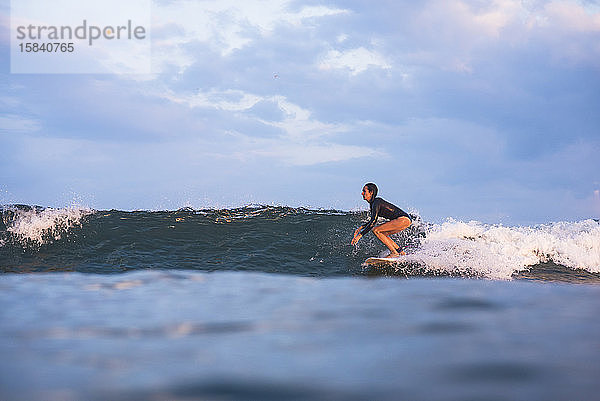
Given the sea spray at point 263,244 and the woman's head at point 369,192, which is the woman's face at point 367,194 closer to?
the woman's head at point 369,192

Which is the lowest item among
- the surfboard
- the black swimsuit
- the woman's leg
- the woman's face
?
the surfboard

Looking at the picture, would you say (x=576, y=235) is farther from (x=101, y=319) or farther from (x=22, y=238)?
(x=22, y=238)

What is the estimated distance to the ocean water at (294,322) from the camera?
331cm

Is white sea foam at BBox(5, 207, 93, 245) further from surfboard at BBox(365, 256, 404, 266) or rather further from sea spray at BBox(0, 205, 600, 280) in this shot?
surfboard at BBox(365, 256, 404, 266)

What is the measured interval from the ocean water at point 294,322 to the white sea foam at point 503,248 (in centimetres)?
7

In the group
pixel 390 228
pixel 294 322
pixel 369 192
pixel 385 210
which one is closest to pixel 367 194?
pixel 369 192

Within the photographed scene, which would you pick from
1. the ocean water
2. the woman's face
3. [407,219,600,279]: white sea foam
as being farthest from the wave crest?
[407,219,600,279]: white sea foam

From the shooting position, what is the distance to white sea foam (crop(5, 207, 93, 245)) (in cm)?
1354

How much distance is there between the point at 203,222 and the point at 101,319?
34.9ft

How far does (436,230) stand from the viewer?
14.8m

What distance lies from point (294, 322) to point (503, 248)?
31.9ft

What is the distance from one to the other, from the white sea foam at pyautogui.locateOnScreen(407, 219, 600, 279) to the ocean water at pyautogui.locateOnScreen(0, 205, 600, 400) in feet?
0.24

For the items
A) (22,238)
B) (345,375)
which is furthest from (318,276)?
(22,238)

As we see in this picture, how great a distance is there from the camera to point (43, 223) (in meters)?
14.1
